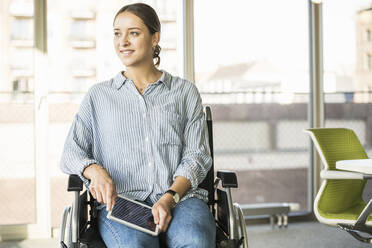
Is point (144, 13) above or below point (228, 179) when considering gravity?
above

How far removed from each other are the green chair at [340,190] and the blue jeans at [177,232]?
846mm

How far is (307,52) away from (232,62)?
69 cm

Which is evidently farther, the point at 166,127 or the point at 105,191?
the point at 166,127

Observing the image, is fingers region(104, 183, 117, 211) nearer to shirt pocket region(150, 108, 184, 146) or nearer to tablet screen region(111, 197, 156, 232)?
tablet screen region(111, 197, 156, 232)

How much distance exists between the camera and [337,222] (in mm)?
2186

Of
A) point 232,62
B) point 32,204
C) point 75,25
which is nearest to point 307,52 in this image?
point 232,62

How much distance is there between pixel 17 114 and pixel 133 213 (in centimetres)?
227

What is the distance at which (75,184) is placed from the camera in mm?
1575

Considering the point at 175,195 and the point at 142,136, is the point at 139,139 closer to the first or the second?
the point at 142,136

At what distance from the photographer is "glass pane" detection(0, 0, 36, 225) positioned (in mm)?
3307

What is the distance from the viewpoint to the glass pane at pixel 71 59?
133 inches

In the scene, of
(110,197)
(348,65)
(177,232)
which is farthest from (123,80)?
(348,65)

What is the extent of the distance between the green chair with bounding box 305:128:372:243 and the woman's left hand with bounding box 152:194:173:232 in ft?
3.12

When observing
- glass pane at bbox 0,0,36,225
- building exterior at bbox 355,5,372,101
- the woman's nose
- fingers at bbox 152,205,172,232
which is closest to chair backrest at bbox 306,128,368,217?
fingers at bbox 152,205,172,232
